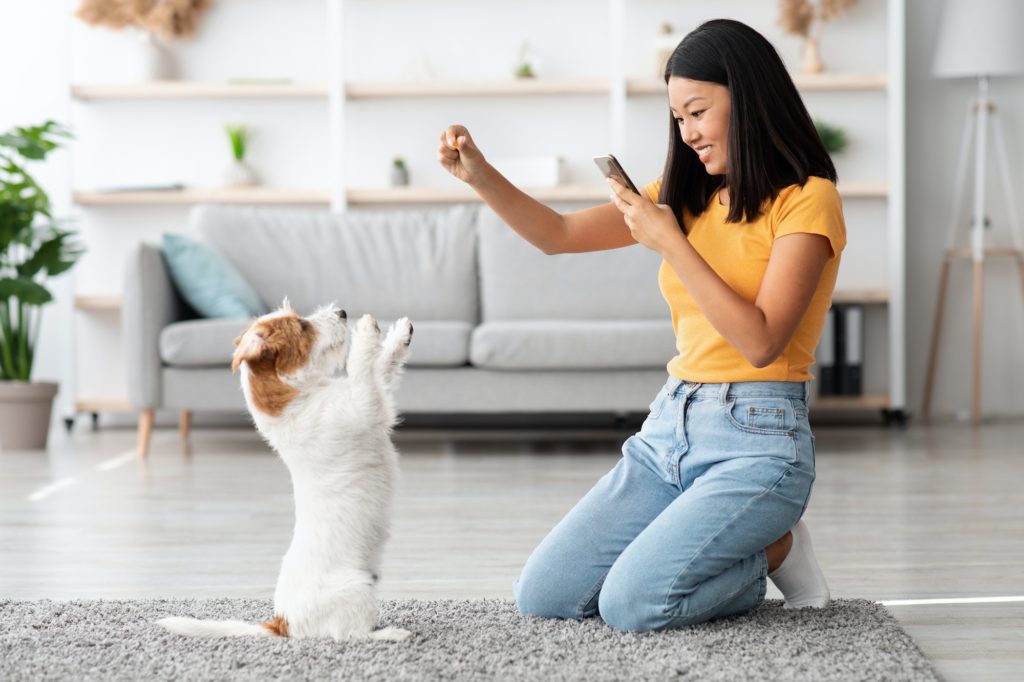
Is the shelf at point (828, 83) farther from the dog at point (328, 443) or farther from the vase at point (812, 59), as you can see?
the dog at point (328, 443)

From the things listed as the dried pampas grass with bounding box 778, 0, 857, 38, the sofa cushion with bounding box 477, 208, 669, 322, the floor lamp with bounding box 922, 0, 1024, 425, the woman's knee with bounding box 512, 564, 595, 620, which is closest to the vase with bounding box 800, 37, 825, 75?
the dried pampas grass with bounding box 778, 0, 857, 38

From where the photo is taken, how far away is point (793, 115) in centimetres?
175

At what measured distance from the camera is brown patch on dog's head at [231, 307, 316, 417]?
1.61 m

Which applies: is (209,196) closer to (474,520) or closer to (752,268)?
(474,520)

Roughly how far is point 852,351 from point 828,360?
0.10 m

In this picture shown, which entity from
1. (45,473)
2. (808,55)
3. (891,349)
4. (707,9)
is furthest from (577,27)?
(45,473)

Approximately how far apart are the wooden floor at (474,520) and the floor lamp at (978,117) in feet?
1.90

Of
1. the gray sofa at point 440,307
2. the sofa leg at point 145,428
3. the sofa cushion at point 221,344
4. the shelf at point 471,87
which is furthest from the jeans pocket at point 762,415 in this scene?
the shelf at point 471,87

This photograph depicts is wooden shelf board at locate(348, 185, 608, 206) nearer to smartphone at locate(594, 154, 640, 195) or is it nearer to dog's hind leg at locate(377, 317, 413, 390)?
smartphone at locate(594, 154, 640, 195)

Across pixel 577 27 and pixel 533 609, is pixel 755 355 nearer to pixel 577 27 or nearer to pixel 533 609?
pixel 533 609

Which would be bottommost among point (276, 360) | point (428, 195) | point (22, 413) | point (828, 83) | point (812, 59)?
point (22, 413)

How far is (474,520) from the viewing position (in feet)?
9.25

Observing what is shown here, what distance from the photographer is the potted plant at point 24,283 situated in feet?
13.4

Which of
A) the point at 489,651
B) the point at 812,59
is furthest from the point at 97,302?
the point at 489,651
